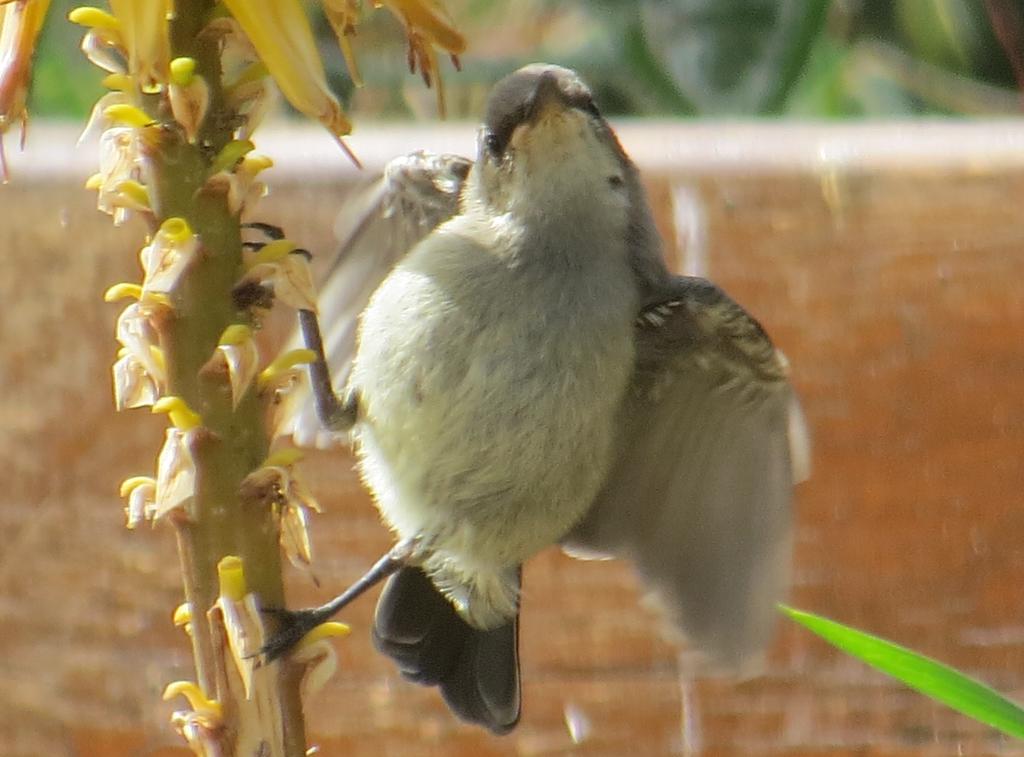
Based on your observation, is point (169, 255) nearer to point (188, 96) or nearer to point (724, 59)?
point (188, 96)

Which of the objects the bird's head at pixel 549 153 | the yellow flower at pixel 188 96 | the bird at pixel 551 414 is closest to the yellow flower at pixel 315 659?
the yellow flower at pixel 188 96

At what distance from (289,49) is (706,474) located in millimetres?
712

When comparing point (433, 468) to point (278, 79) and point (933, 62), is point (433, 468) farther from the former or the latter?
point (933, 62)

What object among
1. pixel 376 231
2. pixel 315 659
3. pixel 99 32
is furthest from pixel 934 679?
pixel 376 231

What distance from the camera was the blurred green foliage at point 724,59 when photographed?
1964 mm

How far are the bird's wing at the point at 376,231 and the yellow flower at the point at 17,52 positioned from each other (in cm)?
68

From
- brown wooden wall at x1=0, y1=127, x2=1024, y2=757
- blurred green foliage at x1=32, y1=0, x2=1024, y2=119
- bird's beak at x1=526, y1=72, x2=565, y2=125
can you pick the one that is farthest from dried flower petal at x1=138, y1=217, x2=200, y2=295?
blurred green foliage at x1=32, y1=0, x2=1024, y2=119

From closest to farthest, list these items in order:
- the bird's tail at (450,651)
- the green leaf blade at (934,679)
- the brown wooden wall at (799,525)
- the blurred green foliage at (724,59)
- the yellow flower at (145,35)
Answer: the yellow flower at (145,35), the green leaf blade at (934,679), the bird's tail at (450,651), the brown wooden wall at (799,525), the blurred green foliage at (724,59)

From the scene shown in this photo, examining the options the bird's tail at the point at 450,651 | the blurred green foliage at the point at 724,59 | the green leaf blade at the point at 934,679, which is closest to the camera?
the green leaf blade at the point at 934,679

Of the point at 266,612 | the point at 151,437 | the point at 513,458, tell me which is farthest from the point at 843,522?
the point at 266,612

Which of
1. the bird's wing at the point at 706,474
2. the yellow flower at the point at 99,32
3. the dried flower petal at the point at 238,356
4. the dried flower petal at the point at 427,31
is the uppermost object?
the yellow flower at the point at 99,32

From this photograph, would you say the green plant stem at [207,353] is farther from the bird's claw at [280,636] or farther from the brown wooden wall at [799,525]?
the brown wooden wall at [799,525]

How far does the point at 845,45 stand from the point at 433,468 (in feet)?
3.84

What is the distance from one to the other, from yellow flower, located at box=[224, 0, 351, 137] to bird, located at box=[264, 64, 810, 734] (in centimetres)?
50
